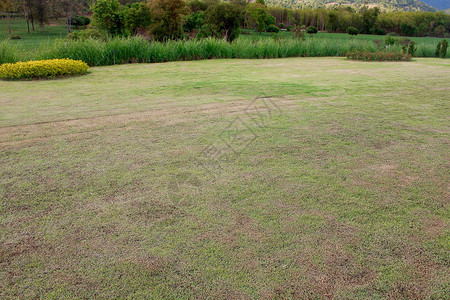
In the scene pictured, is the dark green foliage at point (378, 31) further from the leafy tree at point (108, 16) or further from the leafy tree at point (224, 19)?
the leafy tree at point (108, 16)

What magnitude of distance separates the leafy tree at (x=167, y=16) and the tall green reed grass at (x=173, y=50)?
29.8ft

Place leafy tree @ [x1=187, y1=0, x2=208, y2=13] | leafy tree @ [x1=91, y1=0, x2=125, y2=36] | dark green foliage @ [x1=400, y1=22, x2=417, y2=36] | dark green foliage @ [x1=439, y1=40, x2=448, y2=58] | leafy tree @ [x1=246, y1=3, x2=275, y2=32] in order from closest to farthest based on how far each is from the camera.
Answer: dark green foliage @ [x1=439, y1=40, x2=448, y2=58]
leafy tree @ [x1=91, y1=0, x2=125, y2=36]
leafy tree @ [x1=246, y1=3, x2=275, y2=32]
leafy tree @ [x1=187, y1=0, x2=208, y2=13]
dark green foliage @ [x1=400, y1=22, x2=417, y2=36]

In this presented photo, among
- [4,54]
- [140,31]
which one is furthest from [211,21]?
[4,54]

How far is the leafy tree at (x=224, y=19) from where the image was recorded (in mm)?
18203

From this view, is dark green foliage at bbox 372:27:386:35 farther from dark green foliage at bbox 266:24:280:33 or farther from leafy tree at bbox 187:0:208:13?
leafy tree at bbox 187:0:208:13

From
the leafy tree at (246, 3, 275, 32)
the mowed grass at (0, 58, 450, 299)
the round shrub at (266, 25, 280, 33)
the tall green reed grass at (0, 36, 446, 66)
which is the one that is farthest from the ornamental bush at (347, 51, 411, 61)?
the round shrub at (266, 25, 280, 33)

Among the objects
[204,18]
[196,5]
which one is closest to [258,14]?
[196,5]

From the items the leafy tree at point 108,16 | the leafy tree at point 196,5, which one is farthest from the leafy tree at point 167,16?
the leafy tree at point 196,5

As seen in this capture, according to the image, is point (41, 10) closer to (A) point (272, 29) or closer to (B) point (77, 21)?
(B) point (77, 21)

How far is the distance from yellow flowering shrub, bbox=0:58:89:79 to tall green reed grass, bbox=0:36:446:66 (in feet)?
5.80

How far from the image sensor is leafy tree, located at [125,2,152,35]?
21.2 meters

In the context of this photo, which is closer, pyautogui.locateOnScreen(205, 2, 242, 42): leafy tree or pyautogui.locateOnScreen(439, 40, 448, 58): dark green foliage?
pyautogui.locateOnScreen(439, 40, 448, 58): dark green foliage

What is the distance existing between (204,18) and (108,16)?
637 centimetres

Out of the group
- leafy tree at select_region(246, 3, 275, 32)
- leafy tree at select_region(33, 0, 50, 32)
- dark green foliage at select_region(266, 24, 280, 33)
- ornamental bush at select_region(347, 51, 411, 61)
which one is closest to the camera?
ornamental bush at select_region(347, 51, 411, 61)
